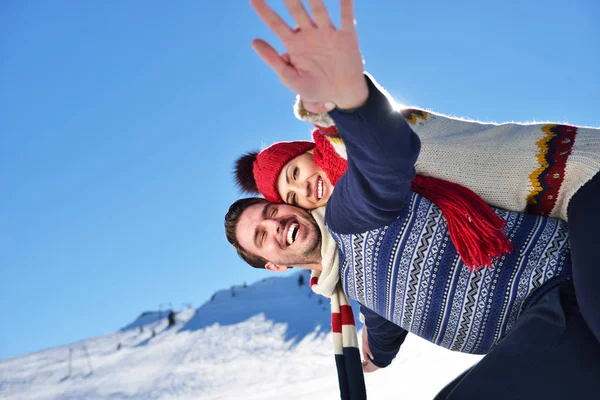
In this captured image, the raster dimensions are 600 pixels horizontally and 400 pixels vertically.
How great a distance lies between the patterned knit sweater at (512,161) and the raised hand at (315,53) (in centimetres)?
66

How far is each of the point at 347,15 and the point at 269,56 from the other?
6.8 inches

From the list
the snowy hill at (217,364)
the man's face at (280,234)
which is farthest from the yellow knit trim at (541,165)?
the snowy hill at (217,364)

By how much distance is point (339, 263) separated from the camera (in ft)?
6.54

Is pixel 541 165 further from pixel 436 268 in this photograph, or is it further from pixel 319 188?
pixel 319 188

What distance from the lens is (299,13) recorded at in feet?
3.61

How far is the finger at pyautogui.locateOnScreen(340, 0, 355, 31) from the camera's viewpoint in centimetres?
110

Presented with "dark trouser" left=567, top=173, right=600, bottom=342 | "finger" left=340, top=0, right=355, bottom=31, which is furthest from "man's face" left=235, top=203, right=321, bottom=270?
"finger" left=340, top=0, right=355, bottom=31

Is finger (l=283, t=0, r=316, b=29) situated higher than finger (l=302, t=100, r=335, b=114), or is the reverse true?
finger (l=283, t=0, r=316, b=29)

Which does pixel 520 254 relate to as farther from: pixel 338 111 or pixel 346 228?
pixel 338 111

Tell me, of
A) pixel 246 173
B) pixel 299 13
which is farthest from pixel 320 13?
pixel 246 173

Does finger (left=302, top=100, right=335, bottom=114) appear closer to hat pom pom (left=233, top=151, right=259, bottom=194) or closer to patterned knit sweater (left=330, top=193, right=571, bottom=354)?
patterned knit sweater (left=330, top=193, right=571, bottom=354)

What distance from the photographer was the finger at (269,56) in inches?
44.9

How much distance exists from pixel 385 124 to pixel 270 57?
0.30 meters

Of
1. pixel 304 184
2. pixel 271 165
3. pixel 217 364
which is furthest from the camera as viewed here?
pixel 217 364
